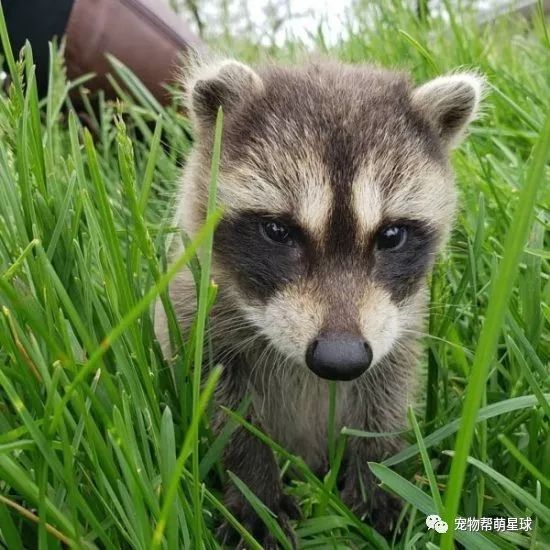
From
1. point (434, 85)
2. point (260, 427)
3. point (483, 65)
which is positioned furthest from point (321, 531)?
point (483, 65)

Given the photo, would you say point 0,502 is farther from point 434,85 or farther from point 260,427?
point 434,85

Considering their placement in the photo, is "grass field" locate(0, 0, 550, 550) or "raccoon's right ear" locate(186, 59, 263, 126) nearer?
"grass field" locate(0, 0, 550, 550)

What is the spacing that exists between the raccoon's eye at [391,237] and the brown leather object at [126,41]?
3.40m

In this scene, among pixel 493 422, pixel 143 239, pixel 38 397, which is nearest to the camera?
pixel 38 397

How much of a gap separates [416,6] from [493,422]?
522 cm

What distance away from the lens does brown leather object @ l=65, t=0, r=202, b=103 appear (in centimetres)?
573

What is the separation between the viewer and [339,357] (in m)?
2.25

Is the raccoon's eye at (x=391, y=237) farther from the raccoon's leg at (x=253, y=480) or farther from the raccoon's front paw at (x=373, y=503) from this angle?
the raccoon's front paw at (x=373, y=503)

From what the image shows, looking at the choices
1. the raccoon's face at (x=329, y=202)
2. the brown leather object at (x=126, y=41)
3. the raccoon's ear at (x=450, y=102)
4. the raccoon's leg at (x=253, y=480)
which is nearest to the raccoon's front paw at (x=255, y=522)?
the raccoon's leg at (x=253, y=480)

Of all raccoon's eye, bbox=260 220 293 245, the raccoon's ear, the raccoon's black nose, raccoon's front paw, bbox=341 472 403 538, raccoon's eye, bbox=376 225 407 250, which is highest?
the raccoon's ear

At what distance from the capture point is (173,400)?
2.46 meters

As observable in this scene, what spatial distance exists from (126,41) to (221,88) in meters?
3.23

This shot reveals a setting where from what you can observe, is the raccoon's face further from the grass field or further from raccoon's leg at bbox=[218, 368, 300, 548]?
raccoon's leg at bbox=[218, 368, 300, 548]

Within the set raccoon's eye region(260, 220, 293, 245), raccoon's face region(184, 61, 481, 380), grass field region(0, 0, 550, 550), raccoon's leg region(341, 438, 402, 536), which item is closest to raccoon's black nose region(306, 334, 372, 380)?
raccoon's face region(184, 61, 481, 380)
